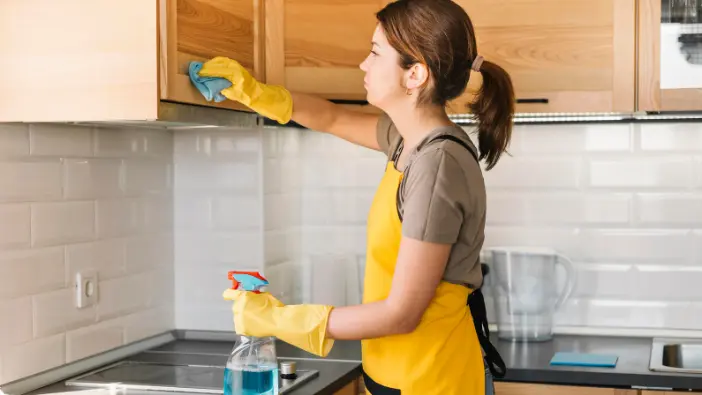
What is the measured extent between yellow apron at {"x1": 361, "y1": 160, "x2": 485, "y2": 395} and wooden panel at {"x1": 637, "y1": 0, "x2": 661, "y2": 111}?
881mm

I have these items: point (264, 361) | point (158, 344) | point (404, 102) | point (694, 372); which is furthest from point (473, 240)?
point (158, 344)

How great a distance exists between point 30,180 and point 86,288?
1.12ft

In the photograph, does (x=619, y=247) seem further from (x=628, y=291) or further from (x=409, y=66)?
(x=409, y=66)

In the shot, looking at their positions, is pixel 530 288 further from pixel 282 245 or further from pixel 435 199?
pixel 435 199

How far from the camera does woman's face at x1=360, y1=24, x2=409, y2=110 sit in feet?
6.32

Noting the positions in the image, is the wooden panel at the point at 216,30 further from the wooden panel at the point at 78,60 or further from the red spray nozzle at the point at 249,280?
the red spray nozzle at the point at 249,280

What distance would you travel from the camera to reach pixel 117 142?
2.53m

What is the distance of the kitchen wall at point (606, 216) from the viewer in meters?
2.83

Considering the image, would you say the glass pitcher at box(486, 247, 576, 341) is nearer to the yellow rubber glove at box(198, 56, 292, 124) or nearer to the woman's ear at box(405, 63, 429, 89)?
the yellow rubber glove at box(198, 56, 292, 124)

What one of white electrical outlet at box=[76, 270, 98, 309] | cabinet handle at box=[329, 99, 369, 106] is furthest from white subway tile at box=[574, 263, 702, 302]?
white electrical outlet at box=[76, 270, 98, 309]

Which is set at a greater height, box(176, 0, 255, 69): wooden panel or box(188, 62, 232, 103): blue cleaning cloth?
box(176, 0, 255, 69): wooden panel

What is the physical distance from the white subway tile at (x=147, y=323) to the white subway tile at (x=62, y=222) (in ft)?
1.07

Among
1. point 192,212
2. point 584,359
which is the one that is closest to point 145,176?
point 192,212

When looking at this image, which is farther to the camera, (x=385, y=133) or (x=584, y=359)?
(x=584, y=359)
